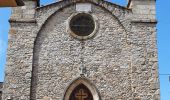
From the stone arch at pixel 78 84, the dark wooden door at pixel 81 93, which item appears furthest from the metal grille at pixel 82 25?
the dark wooden door at pixel 81 93

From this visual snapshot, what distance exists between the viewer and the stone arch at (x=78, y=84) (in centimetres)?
1409

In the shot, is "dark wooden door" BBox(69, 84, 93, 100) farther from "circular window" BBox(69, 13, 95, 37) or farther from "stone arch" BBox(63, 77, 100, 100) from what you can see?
"circular window" BBox(69, 13, 95, 37)

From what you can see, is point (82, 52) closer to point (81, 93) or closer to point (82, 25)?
point (82, 25)

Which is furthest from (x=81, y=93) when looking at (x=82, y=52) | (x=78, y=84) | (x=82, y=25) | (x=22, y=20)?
(x=22, y=20)

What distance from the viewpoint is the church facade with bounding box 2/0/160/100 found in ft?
46.4

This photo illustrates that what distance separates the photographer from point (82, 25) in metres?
15.2

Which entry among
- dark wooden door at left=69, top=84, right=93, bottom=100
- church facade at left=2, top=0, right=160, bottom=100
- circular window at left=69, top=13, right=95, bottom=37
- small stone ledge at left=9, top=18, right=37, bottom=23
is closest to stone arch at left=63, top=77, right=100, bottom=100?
church facade at left=2, top=0, right=160, bottom=100

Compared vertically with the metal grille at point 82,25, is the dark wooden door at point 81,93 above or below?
below

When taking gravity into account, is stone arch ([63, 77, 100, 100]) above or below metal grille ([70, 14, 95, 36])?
below

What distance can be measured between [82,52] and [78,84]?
4.21ft

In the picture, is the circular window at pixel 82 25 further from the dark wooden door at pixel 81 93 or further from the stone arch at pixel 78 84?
the dark wooden door at pixel 81 93

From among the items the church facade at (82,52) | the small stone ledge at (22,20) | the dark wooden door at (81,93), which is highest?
the small stone ledge at (22,20)

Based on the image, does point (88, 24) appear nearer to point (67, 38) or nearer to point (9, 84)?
point (67, 38)

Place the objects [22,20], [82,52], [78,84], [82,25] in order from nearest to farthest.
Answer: [78,84], [82,52], [22,20], [82,25]
